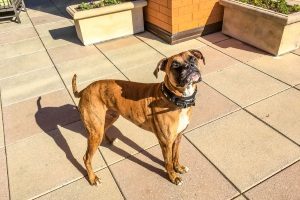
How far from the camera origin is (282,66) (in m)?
6.43

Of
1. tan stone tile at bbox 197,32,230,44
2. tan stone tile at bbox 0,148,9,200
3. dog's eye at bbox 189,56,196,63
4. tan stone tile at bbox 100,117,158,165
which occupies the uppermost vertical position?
dog's eye at bbox 189,56,196,63

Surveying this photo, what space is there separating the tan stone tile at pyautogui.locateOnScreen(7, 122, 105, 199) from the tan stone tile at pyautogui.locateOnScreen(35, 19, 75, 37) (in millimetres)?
5397

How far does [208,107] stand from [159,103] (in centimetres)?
218

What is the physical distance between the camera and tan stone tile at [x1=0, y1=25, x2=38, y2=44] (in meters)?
9.32

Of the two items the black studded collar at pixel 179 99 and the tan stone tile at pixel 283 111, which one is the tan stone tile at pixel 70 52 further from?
the black studded collar at pixel 179 99

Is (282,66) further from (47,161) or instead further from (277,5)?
(47,161)

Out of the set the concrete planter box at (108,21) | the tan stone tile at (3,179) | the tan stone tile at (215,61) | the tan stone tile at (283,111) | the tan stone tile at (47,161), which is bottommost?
the tan stone tile at (3,179)

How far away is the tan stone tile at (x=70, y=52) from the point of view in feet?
25.5

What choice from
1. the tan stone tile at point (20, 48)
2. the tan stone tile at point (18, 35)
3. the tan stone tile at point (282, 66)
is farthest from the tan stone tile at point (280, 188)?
the tan stone tile at point (18, 35)

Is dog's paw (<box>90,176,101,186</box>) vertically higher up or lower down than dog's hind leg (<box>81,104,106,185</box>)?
lower down

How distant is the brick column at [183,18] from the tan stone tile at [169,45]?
5.8 inches

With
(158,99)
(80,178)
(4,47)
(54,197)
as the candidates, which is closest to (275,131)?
(158,99)

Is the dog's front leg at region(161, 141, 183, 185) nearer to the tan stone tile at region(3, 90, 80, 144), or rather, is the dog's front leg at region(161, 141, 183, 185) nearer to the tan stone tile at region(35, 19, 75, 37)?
the tan stone tile at region(3, 90, 80, 144)

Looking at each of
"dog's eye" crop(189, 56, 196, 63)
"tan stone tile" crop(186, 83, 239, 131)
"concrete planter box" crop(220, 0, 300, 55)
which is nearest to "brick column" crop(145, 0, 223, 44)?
"concrete planter box" crop(220, 0, 300, 55)
